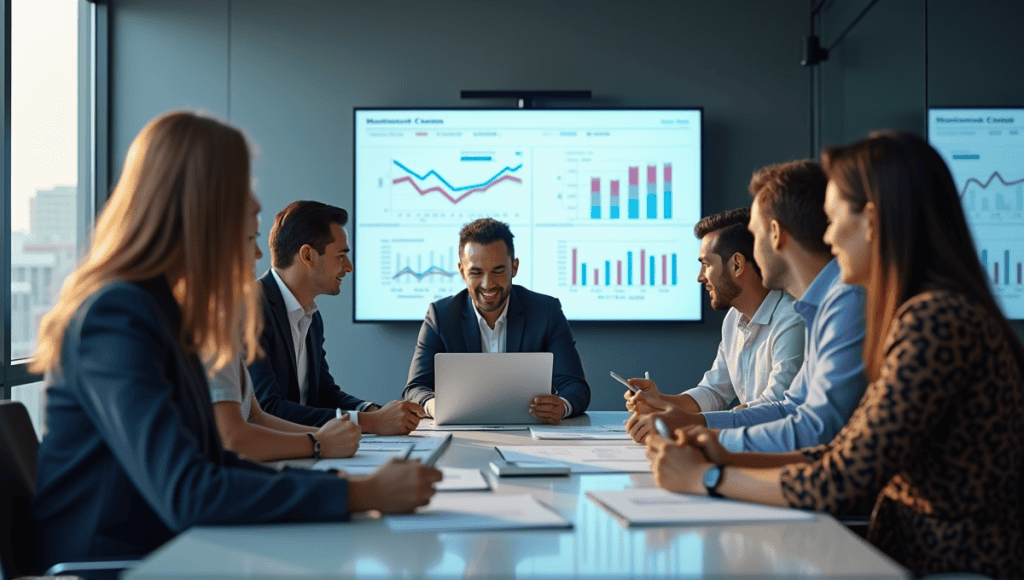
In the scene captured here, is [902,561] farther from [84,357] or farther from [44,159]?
[44,159]

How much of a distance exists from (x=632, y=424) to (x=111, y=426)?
1323mm

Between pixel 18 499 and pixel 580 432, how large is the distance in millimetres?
1478

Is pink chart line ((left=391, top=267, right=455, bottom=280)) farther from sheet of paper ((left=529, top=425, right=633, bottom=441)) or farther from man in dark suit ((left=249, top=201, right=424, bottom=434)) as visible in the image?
sheet of paper ((left=529, top=425, right=633, bottom=441))

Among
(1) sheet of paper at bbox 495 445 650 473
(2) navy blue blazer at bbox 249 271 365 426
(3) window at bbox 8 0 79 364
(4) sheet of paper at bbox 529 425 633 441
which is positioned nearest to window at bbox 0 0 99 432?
(3) window at bbox 8 0 79 364

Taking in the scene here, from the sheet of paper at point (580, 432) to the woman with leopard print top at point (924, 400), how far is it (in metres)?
0.89

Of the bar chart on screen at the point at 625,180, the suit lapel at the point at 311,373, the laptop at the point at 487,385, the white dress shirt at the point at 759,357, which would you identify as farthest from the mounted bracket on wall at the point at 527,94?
the laptop at the point at 487,385

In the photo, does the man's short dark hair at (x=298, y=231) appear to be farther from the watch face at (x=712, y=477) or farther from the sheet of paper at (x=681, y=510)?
the watch face at (x=712, y=477)

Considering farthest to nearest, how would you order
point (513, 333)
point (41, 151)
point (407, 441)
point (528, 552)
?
point (41, 151)
point (513, 333)
point (407, 441)
point (528, 552)

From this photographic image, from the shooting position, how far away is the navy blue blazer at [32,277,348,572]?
1.16m

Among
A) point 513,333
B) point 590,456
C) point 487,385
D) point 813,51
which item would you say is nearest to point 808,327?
point 590,456

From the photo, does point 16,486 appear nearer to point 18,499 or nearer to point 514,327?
point 18,499

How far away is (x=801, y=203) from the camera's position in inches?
80.6

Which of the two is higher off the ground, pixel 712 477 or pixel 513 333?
pixel 513 333

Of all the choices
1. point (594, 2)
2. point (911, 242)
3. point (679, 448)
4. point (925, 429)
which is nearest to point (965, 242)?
point (911, 242)
